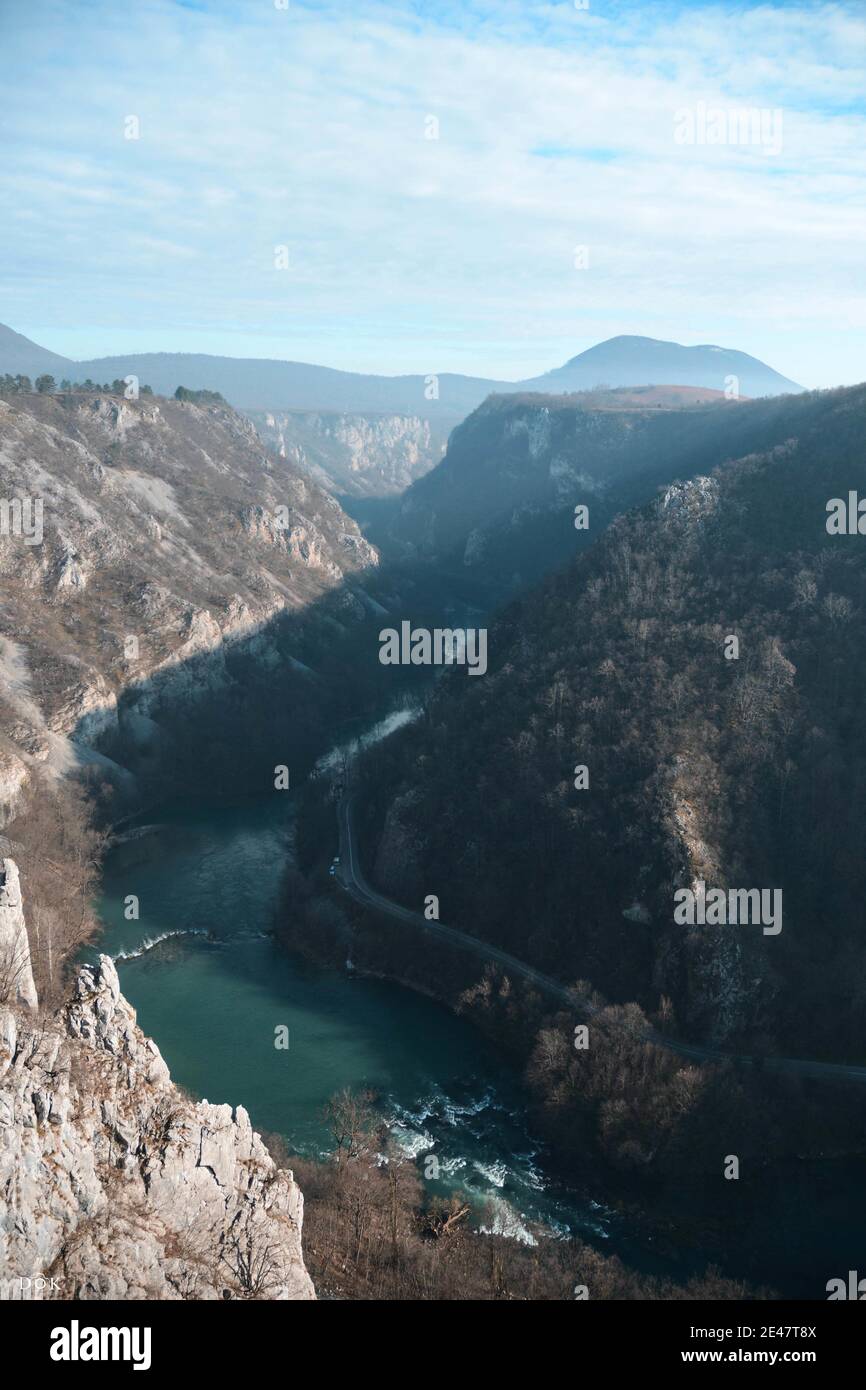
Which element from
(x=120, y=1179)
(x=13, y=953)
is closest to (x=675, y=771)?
(x=120, y=1179)

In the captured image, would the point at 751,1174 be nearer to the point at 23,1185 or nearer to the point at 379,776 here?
the point at 23,1185

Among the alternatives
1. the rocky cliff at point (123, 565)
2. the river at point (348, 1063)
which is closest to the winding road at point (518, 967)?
the river at point (348, 1063)

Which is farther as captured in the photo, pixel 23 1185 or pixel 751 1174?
pixel 751 1174

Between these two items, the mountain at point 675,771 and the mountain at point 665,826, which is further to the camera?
the mountain at point 675,771

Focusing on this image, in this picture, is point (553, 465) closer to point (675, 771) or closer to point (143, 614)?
point (143, 614)

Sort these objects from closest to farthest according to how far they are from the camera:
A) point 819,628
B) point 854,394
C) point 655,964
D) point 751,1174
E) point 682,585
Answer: point 751,1174 → point 655,964 → point 819,628 → point 682,585 → point 854,394

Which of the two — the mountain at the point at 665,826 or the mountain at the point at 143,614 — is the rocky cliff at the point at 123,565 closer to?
the mountain at the point at 143,614

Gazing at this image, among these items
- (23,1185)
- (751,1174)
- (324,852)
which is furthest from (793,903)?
(23,1185)

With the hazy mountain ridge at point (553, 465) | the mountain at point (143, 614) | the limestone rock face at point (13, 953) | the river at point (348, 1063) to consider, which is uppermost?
the hazy mountain ridge at point (553, 465)
